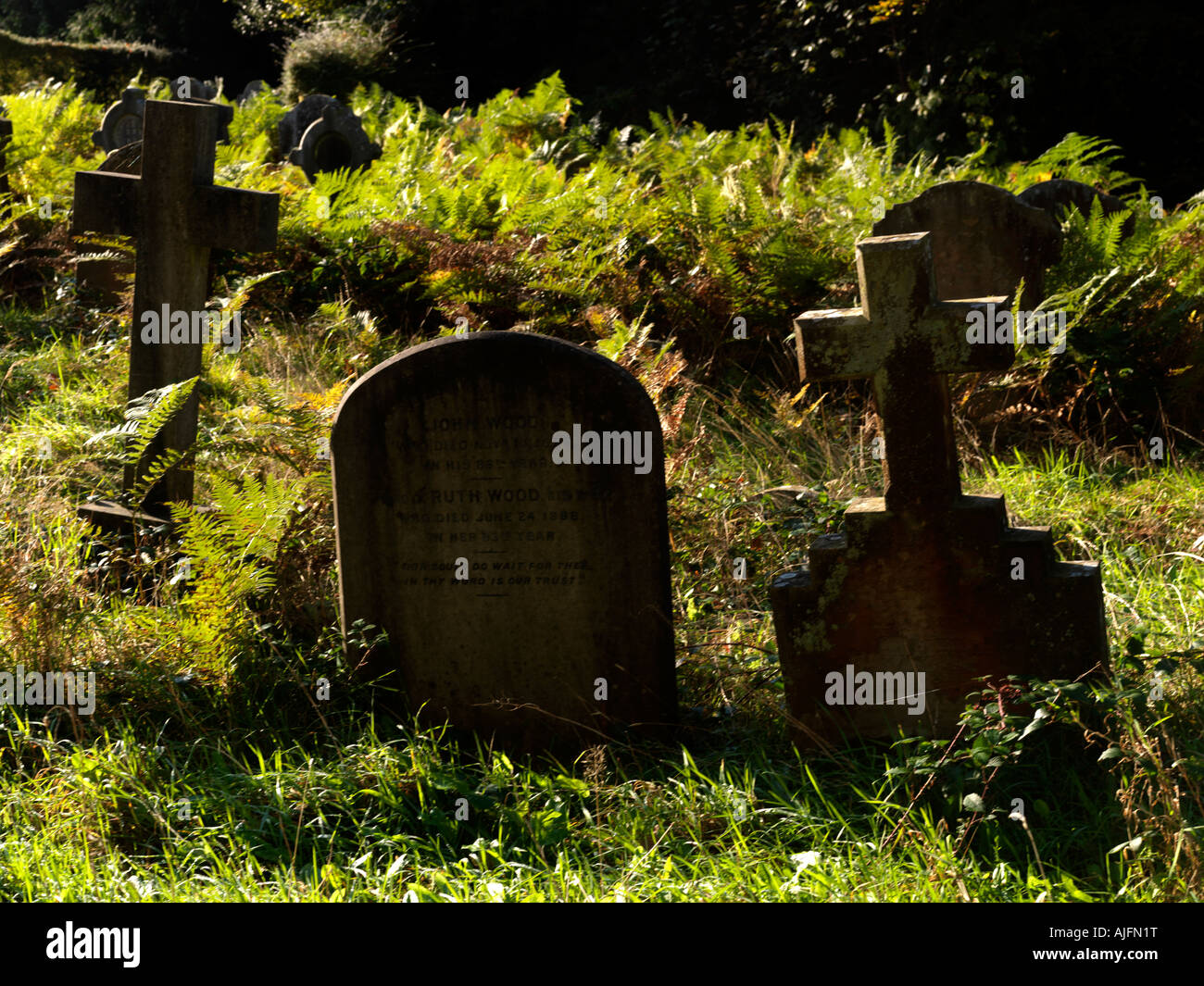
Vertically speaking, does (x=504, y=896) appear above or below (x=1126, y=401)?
below

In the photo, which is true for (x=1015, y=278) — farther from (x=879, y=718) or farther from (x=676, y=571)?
(x=879, y=718)

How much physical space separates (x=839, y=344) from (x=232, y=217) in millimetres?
2660

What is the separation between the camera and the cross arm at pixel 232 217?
471 centimetres

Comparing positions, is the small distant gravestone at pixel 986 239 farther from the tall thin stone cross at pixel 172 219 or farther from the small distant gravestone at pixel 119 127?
the small distant gravestone at pixel 119 127

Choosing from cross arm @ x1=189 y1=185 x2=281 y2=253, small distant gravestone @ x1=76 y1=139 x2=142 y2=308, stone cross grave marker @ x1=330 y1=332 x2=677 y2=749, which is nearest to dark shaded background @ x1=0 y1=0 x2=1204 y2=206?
small distant gravestone @ x1=76 y1=139 x2=142 y2=308

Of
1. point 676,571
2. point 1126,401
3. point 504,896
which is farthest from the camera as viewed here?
point 1126,401

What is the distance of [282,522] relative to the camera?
13.8ft

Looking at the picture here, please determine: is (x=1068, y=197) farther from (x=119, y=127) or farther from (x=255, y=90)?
(x=255, y=90)

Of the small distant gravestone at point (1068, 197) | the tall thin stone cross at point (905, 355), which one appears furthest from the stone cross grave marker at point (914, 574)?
the small distant gravestone at point (1068, 197)

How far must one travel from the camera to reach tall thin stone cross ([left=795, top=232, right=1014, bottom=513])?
10.8 feet

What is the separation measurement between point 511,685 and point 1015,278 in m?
3.96

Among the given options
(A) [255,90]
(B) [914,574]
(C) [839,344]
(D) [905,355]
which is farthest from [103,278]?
(A) [255,90]

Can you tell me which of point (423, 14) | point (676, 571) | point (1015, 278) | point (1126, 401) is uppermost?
point (423, 14)
